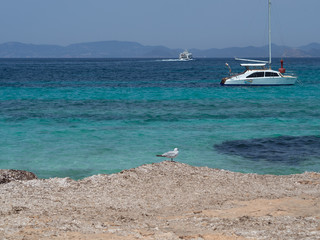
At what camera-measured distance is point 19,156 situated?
14969 millimetres

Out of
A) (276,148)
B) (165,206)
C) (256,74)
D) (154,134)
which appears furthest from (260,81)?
(165,206)

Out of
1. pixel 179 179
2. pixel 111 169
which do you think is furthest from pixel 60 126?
pixel 179 179

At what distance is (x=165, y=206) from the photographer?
8.34 meters

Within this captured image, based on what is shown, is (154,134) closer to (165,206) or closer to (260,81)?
(165,206)

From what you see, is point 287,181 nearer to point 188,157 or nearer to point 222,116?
point 188,157

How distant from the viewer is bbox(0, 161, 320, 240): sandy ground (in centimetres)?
649

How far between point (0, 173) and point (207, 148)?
8041 millimetres

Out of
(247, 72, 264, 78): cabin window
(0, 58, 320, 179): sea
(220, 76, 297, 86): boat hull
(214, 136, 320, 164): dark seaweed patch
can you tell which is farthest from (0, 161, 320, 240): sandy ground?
(247, 72, 264, 78): cabin window

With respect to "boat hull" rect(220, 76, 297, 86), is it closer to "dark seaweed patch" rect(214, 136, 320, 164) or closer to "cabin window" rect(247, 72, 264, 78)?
"cabin window" rect(247, 72, 264, 78)

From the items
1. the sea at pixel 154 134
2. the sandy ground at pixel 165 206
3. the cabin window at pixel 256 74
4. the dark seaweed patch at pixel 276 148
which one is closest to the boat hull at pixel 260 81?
the cabin window at pixel 256 74

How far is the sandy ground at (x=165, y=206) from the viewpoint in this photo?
21.3 feet

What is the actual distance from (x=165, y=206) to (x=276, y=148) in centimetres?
865

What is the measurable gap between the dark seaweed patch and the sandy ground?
357 centimetres

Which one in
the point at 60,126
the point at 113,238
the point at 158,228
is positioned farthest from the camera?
the point at 60,126
